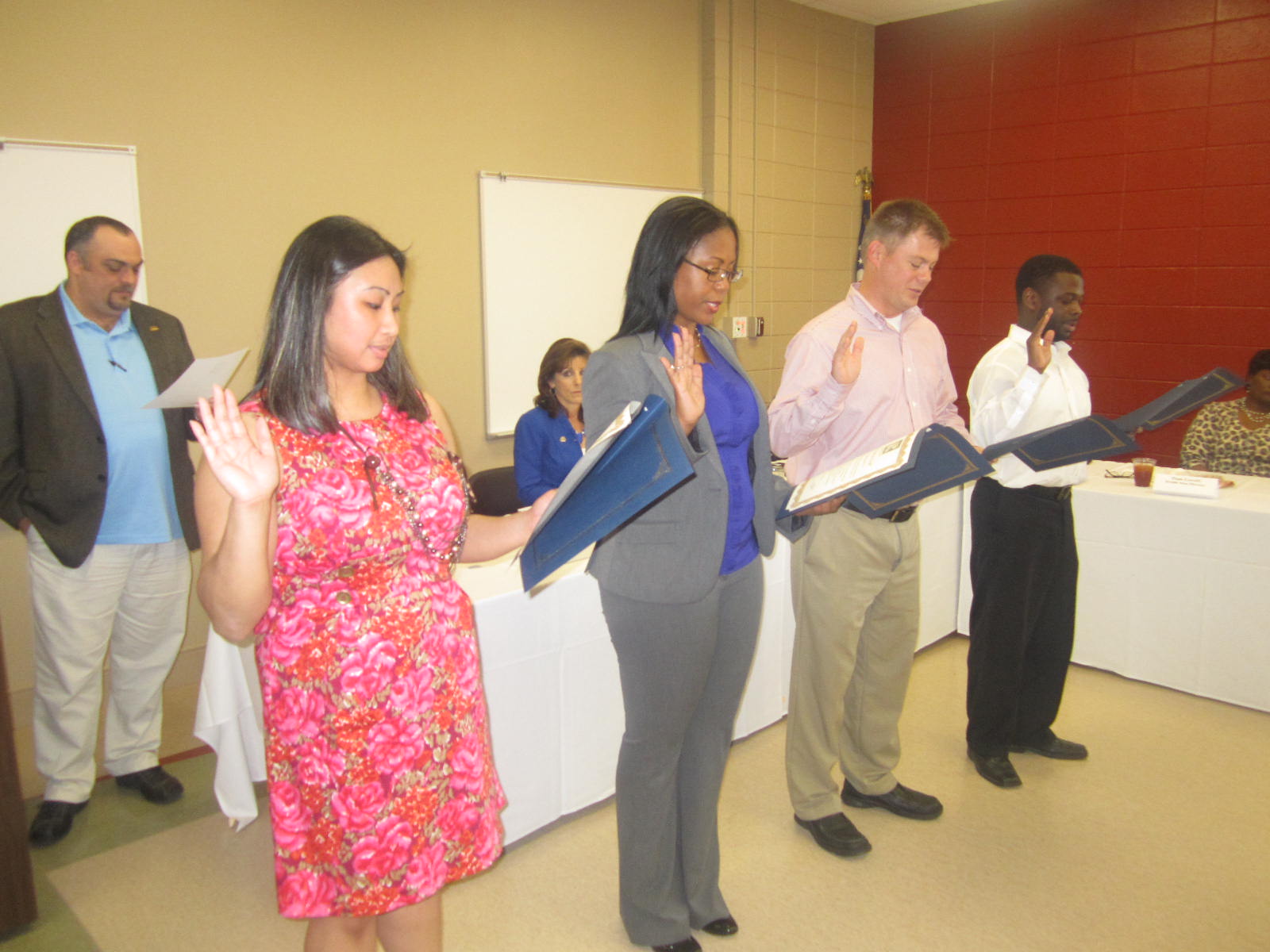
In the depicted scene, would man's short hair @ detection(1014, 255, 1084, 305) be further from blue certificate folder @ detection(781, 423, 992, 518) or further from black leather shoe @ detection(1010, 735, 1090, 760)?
black leather shoe @ detection(1010, 735, 1090, 760)

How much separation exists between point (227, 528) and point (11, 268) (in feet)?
9.01

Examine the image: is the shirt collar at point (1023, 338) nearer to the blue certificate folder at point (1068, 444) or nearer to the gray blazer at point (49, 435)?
the blue certificate folder at point (1068, 444)

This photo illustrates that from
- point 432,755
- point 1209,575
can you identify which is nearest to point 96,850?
point 432,755

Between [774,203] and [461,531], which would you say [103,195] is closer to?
[461,531]

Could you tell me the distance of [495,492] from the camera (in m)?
3.61

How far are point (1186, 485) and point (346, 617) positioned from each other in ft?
10.2

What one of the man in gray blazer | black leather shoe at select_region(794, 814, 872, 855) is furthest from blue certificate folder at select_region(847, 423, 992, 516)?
the man in gray blazer

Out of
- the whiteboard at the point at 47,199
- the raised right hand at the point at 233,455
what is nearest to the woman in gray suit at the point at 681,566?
the raised right hand at the point at 233,455

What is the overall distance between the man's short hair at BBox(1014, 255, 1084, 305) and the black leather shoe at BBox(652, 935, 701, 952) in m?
1.91

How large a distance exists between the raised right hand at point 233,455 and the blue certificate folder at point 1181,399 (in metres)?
2.10

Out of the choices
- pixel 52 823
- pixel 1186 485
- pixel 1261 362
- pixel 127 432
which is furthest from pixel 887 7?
pixel 52 823

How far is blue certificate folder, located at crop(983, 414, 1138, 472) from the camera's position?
2.27 meters

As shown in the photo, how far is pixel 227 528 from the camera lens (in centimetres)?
117

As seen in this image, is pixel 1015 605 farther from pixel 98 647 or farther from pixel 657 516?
pixel 98 647
